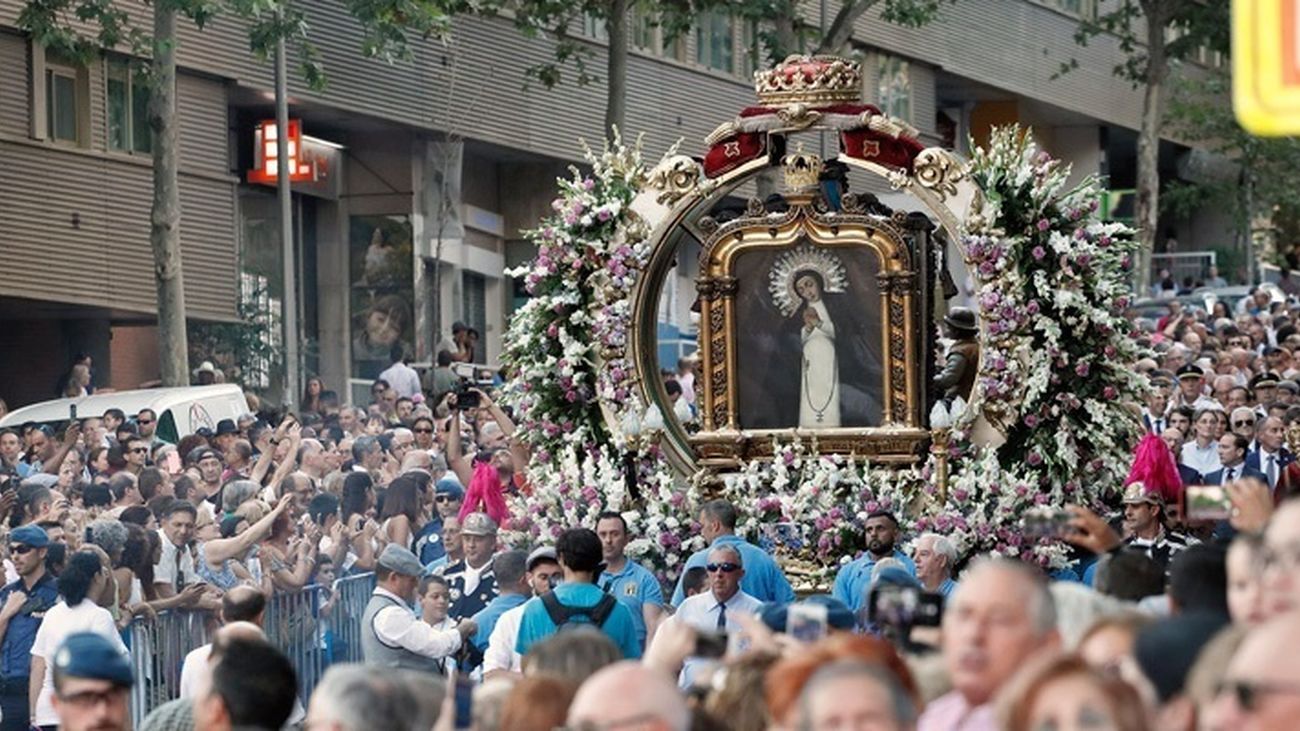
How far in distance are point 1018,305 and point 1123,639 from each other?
36.8 feet

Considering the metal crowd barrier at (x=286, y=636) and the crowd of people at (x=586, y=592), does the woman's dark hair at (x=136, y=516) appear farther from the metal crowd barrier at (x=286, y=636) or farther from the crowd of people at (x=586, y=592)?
the metal crowd barrier at (x=286, y=636)

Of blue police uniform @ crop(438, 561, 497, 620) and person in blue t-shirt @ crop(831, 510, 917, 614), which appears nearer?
person in blue t-shirt @ crop(831, 510, 917, 614)

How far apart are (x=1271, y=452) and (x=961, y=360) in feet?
7.77

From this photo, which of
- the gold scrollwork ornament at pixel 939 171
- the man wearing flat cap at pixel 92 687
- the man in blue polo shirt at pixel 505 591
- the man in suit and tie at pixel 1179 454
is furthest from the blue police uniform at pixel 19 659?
the man in suit and tie at pixel 1179 454

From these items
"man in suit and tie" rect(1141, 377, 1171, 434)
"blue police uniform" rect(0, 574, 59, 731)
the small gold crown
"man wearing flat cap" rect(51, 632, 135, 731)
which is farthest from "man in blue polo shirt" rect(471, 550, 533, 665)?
"man in suit and tie" rect(1141, 377, 1171, 434)

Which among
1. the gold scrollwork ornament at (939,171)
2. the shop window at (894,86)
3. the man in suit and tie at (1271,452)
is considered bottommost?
the man in suit and tie at (1271,452)

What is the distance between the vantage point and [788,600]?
16.9m

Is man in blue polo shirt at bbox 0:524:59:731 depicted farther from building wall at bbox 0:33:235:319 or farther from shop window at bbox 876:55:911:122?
shop window at bbox 876:55:911:122

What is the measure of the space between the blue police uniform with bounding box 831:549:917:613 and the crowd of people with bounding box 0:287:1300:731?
0.07 ft

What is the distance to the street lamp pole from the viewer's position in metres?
35.9

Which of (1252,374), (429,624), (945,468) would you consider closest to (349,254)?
(1252,374)

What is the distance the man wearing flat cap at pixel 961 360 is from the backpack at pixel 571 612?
5535 mm

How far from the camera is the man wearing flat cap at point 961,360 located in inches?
781

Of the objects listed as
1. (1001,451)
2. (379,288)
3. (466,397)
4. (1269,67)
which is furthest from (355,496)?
(379,288)
